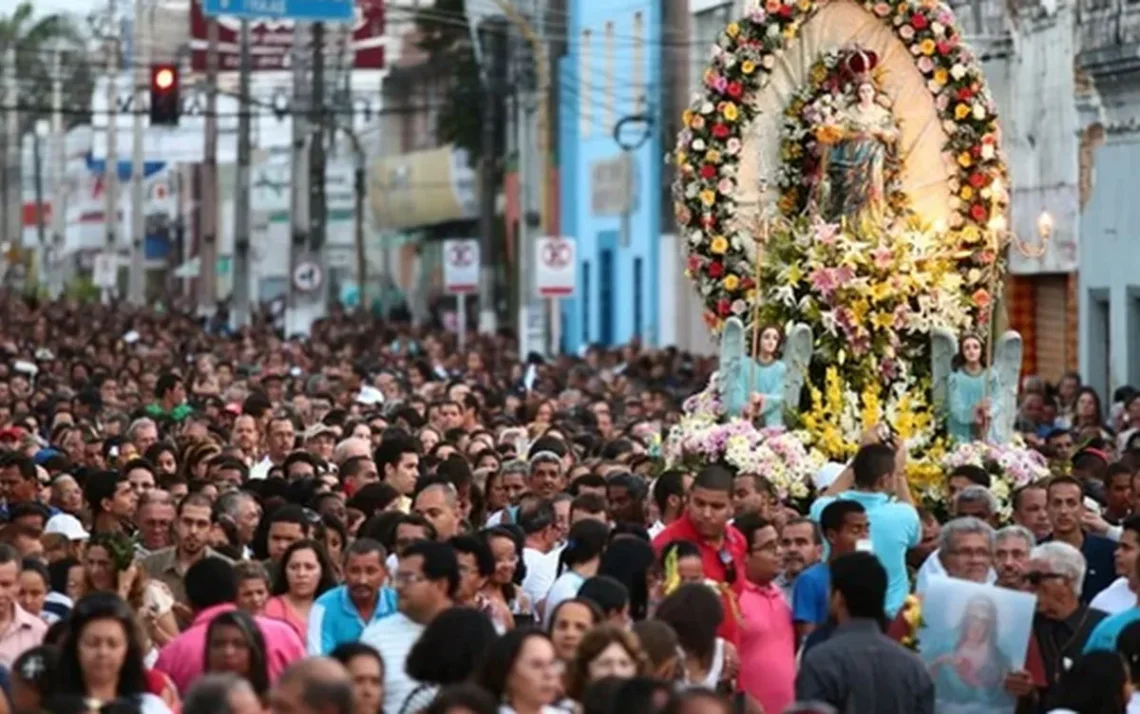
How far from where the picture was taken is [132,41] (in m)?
88.9

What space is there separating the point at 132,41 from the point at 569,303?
20107mm

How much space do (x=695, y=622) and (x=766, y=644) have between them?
1852 mm

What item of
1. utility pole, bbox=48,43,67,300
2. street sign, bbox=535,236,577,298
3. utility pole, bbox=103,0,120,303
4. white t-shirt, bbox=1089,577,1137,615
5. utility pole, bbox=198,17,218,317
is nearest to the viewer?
white t-shirt, bbox=1089,577,1137,615

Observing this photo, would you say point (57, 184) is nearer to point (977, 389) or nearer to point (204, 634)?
point (977, 389)

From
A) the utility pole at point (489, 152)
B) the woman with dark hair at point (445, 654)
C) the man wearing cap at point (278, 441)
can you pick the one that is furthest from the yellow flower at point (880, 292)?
the utility pole at point (489, 152)

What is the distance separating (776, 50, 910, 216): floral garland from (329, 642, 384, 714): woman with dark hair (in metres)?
14.1

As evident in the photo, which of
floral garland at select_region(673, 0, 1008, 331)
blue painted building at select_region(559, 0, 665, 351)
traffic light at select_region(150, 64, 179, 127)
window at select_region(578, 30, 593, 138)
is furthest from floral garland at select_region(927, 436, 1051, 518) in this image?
window at select_region(578, 30, 593, 138)

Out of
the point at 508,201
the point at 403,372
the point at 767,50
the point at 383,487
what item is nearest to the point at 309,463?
the point at 383,487

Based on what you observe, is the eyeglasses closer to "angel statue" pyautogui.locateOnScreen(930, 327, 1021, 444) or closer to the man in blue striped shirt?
the man in blue striped shirt

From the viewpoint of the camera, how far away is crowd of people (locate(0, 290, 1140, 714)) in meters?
12.4

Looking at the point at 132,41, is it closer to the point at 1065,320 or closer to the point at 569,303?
the point at 569,303

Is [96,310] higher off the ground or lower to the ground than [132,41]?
lower

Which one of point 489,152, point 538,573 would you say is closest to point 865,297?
point 538,573

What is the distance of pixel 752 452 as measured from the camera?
78.2ft
